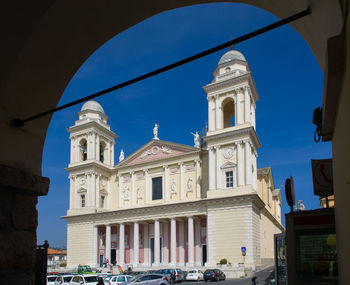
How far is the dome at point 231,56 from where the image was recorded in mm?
40891

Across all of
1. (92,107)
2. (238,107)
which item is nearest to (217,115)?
(238,107)

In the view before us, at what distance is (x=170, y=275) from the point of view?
28.6m

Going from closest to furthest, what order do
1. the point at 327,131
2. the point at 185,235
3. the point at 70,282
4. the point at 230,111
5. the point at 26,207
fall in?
the point at 327,131 → the point at 26,207 → the point at 70,282 → the point at 185,235 → the point at 230,111

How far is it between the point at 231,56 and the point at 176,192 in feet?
51.9

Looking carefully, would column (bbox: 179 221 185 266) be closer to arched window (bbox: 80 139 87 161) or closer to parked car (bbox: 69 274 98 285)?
arched window (bbox: 80 139 87 161)

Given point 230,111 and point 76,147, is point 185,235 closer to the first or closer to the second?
point 230,111

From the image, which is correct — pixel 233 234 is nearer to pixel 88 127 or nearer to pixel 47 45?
pixel 88 127

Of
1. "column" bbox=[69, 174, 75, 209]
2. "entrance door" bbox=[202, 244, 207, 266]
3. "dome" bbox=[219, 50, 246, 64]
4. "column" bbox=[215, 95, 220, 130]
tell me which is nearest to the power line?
"column" bbox=[215, 95, 220, 130]

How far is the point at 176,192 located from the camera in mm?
42781

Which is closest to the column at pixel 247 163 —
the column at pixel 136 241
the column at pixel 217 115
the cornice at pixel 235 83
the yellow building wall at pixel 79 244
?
the column at pixel 217 115

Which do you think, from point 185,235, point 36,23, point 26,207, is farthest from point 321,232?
point 185,235

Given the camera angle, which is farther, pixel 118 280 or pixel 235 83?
pixel 235 83

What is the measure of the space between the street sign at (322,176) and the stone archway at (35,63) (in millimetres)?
1887

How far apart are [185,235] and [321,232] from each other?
38.6 meters
